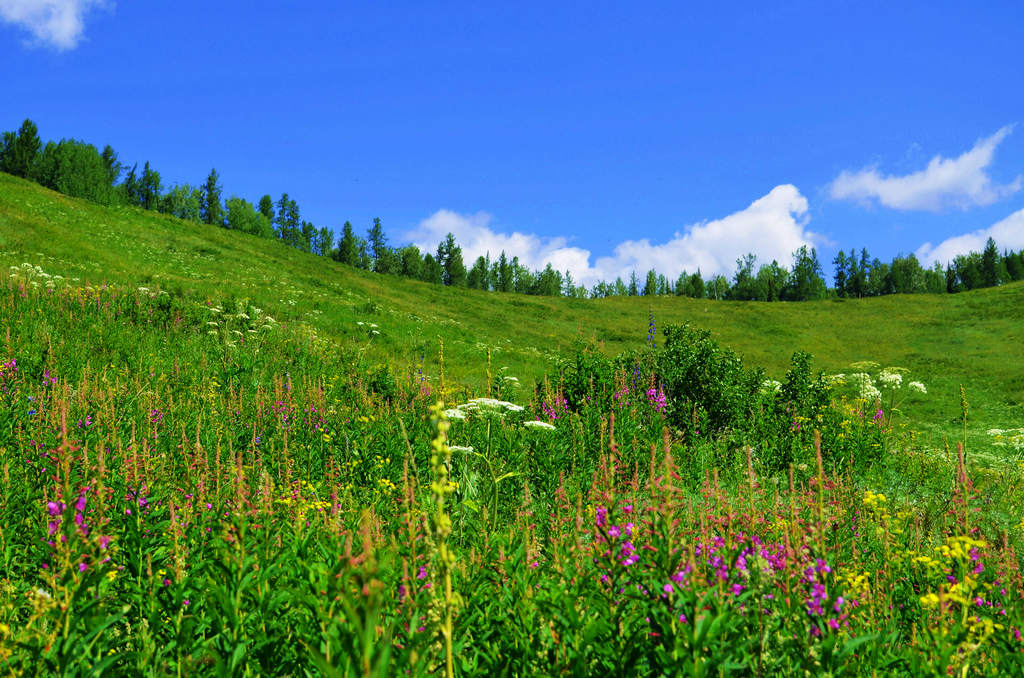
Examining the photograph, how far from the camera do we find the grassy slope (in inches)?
762

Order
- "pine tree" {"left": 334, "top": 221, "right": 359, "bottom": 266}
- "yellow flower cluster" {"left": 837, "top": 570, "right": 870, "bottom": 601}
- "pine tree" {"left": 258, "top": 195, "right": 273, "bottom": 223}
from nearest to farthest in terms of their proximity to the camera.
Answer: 1. "yellow flower cluster" {"left": 837, "top": 570, "right": 870, "bottom": 601}
2. "pine tree" {"left": 334, "top": 221, "right": 359, "bottom": 266}
3. "pine tree" {"left": 258, "top": 195, "right": 273, "bottom": 223}

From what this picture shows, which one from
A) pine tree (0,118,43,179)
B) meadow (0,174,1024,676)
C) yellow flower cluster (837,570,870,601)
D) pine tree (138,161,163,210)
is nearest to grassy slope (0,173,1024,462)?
meadow (0,174,1024,676)

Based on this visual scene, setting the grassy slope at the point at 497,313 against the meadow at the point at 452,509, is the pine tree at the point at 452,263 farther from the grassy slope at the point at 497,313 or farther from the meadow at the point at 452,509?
the meadow at the point at 452,509

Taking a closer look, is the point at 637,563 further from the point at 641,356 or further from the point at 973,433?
the point at 973,433

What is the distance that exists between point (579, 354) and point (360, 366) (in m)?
5.30

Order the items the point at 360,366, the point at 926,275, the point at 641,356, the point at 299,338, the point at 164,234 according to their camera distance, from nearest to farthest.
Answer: the point at 641,356, the point at 360,366, the point at 299,338, the point at 164,234, the point at 926,275

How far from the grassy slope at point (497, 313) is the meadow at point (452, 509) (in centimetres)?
62

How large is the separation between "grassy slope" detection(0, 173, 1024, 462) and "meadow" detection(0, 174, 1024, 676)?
62 cm

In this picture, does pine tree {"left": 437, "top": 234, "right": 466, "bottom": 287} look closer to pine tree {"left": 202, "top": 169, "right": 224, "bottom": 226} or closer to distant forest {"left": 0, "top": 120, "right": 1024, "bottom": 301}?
distant forest {"left": 0, "top": 120, "right": 1024, "bottom": 301}

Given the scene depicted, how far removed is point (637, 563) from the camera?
2486 millimetres

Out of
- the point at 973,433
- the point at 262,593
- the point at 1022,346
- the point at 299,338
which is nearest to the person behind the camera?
the point at 262,593

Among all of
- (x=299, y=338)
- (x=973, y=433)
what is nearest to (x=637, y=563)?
(x=299, y=338)

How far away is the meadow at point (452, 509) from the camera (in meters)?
2.07

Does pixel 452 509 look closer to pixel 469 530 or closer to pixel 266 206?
pixel 469 530
